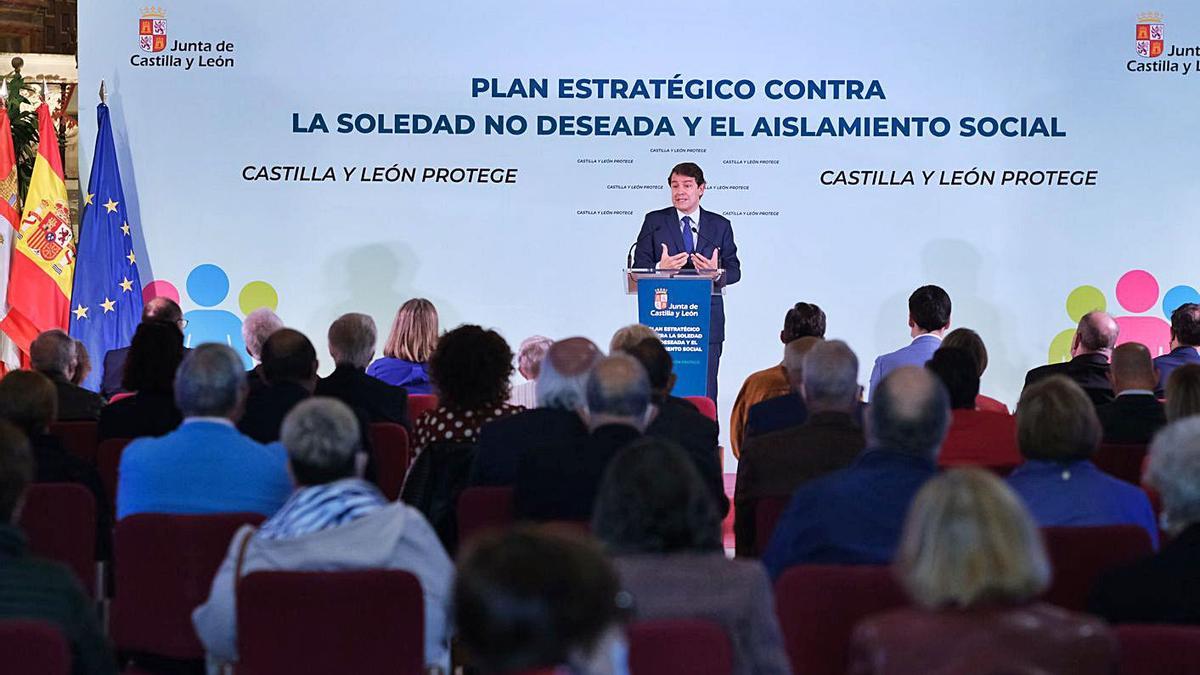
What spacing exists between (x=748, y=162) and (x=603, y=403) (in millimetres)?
5900

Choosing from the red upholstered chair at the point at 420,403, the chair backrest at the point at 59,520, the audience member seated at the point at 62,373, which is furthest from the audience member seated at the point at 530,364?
the chair backrest at the point at 59,520

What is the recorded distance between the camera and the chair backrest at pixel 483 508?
3.95 m

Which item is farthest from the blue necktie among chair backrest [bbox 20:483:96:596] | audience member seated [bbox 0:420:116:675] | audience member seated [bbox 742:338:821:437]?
audience member seated [bbox 0:420:116:675]

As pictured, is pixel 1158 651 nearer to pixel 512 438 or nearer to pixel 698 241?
pixel 512 438

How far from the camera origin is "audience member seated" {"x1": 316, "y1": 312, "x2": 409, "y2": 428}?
5574 mm

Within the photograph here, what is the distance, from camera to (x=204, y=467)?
3.78m

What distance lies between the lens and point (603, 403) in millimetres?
3848

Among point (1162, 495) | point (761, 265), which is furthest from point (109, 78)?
point (1162, 495)

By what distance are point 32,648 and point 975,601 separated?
4.67 ft

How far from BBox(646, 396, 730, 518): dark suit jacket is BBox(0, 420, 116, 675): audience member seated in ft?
6.10

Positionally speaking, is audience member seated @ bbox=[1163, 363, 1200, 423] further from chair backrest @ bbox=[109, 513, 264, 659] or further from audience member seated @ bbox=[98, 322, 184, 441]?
audience member seated @ bbox=[98, 322, 184, 441]

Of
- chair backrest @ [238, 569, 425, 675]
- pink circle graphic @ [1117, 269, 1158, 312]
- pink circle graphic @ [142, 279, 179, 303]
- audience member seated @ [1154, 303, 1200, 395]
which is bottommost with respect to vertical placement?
chair backrest @ [238, 569, 425, 675]

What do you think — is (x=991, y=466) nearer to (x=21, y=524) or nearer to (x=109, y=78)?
(x=21, y=524)

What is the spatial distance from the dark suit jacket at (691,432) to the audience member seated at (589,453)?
0.33m
